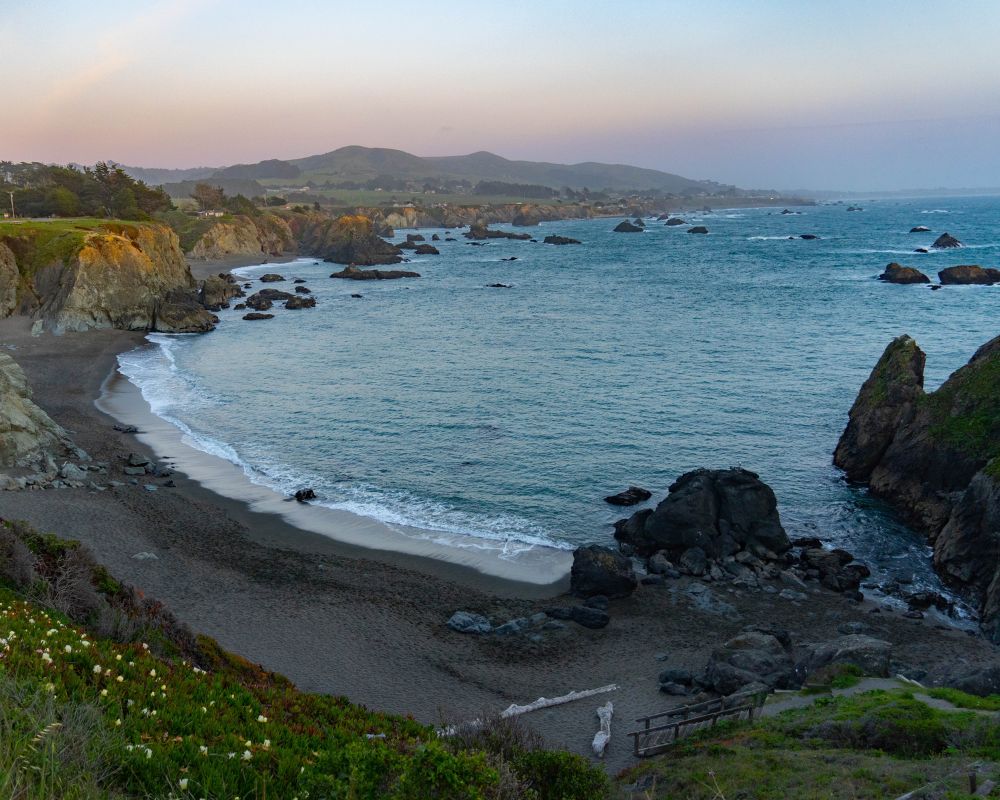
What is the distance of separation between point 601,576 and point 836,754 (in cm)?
1084

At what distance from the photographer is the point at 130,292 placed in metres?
69.0

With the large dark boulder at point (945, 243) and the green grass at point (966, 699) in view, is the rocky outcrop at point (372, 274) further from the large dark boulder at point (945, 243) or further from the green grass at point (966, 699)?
the green grass at point (966, 699)

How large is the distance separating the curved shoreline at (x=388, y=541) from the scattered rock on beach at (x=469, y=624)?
6.94ft

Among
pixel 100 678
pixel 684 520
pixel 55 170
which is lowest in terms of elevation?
pixel 684 520

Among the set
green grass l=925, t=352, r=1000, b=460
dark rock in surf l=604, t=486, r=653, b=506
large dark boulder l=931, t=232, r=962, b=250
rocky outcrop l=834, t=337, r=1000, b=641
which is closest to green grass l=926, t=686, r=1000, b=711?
rocky outcrop l=834, t=337, r=1000, b=641

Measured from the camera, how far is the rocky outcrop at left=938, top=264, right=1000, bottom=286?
88.4 metres

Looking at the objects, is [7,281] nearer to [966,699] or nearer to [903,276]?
[966,699]

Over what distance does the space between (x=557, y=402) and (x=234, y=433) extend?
18.3m

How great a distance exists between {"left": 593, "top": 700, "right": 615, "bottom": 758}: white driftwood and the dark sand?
0.77 ft

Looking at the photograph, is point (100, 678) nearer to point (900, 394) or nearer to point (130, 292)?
point (900, 394)

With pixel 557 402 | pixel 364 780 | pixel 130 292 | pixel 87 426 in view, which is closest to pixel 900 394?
pixel 557 402

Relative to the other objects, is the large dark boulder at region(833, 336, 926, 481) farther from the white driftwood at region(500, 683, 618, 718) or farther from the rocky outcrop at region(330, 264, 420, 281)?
the rocky outcrop at region(330, 264, 420, 281)

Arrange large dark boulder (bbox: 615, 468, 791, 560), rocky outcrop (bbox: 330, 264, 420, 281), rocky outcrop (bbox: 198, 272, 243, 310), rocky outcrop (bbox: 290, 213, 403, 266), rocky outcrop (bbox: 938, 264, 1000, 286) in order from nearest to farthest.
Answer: large dark boulder (bbox: 615, 468, 791, 560)
rocky outcrop (bbox: 198, 272, 243, 310)
rocky outcrop (bbox: 938, 264, 1000, 286)
rocky outcrop (bbox: 330, 264, 420, 281)
rocky outcrop (bbox: 290, 213, 403, 266)

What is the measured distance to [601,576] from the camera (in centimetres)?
2403
